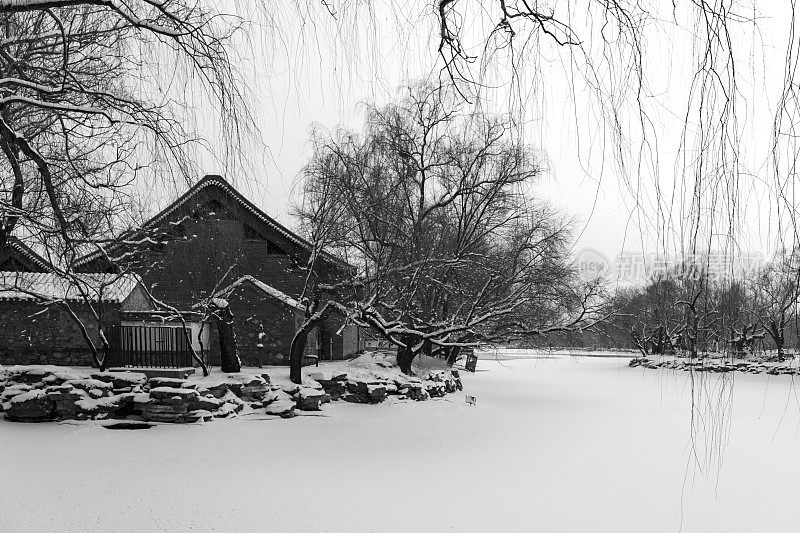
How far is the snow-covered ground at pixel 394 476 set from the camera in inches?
215

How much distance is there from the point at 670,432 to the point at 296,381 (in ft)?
25.7

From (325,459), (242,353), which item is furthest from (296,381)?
(325,459)

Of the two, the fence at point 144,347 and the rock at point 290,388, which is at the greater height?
the fence at point 144,347

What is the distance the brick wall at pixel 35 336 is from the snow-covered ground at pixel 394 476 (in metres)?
4.37

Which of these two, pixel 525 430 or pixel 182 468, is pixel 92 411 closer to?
pixel 182 468

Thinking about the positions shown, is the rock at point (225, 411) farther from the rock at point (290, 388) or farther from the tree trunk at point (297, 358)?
the tree trunk at point (297, 358)

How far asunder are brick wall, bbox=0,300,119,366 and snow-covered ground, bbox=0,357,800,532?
14.3 feet

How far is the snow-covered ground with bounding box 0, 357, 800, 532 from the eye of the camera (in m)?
5.45

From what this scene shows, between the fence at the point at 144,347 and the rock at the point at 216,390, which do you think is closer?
the rock at the point at 216,390

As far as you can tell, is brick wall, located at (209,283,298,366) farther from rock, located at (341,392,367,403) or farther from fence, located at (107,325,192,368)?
rock, located at (341,392,367,403)

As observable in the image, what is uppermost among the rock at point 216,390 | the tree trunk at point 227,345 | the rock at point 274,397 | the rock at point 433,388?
the tree trunk at point 227,345

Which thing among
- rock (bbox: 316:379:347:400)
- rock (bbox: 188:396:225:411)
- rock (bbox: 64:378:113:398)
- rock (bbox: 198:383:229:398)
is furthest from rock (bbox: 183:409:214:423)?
rock (bbox: 316:379:347:400)

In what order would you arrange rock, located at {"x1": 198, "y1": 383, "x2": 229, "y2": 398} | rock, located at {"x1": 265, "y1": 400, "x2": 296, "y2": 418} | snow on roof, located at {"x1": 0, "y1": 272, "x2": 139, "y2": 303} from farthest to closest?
snow on roof, located at {"x1": 0, "y1": 272, "x2": 139, "y2": 303} < rock, located at {"x1": 265, "y1": 400, "x2": 296, "y2": 418} < rock, located at {"x1": 198, "y1": 383, "x2": 229, "y2": 398}

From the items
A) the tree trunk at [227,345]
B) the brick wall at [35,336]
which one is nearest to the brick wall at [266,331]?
the tree trunk at [227,345]
